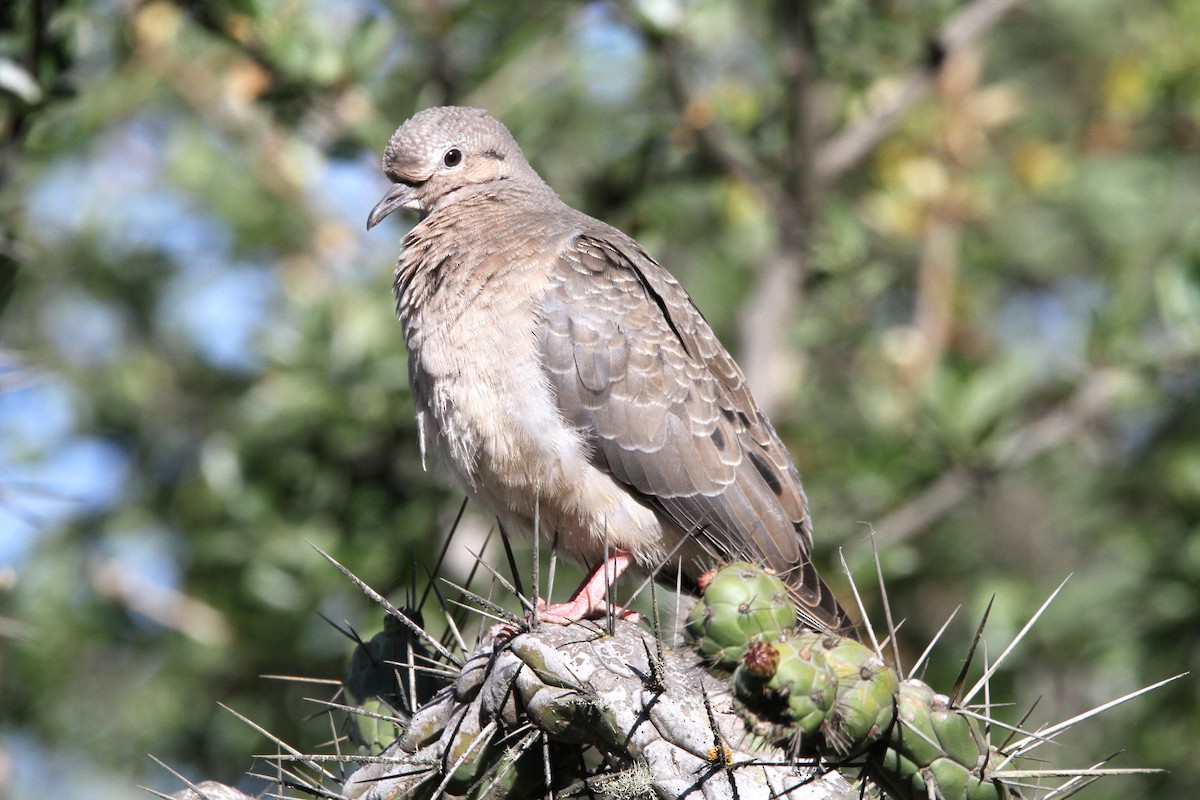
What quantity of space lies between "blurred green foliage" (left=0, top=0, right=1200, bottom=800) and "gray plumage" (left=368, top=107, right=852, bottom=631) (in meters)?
1.74

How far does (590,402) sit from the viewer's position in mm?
4648

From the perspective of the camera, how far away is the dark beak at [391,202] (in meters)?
5.27

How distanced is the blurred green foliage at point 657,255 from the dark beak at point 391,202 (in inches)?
42.3

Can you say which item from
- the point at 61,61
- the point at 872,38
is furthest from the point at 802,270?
the point at 61,61

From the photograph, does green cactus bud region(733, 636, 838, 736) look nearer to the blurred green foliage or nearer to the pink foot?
the pink foot

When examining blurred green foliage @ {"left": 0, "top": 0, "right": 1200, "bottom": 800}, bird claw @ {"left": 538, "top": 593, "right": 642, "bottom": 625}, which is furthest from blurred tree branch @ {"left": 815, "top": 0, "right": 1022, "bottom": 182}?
bird claw @ {"left": 538, "top": 593, "right": 642, "bottom": 625}

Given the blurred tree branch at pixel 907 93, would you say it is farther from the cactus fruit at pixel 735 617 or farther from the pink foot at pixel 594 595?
the cactus fruit at pixel 735 617

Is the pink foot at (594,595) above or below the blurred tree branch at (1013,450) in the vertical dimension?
above

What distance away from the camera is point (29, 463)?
702 centimetres

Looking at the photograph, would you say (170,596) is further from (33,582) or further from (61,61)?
(61,61)

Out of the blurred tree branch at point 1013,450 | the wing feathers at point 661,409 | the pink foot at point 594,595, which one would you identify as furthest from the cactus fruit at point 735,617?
the blurred tree branch at point 1013,450

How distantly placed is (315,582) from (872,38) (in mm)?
4038

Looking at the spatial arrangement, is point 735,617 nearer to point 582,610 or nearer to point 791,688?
point 791,688

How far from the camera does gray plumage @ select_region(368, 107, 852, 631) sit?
4.53 m
